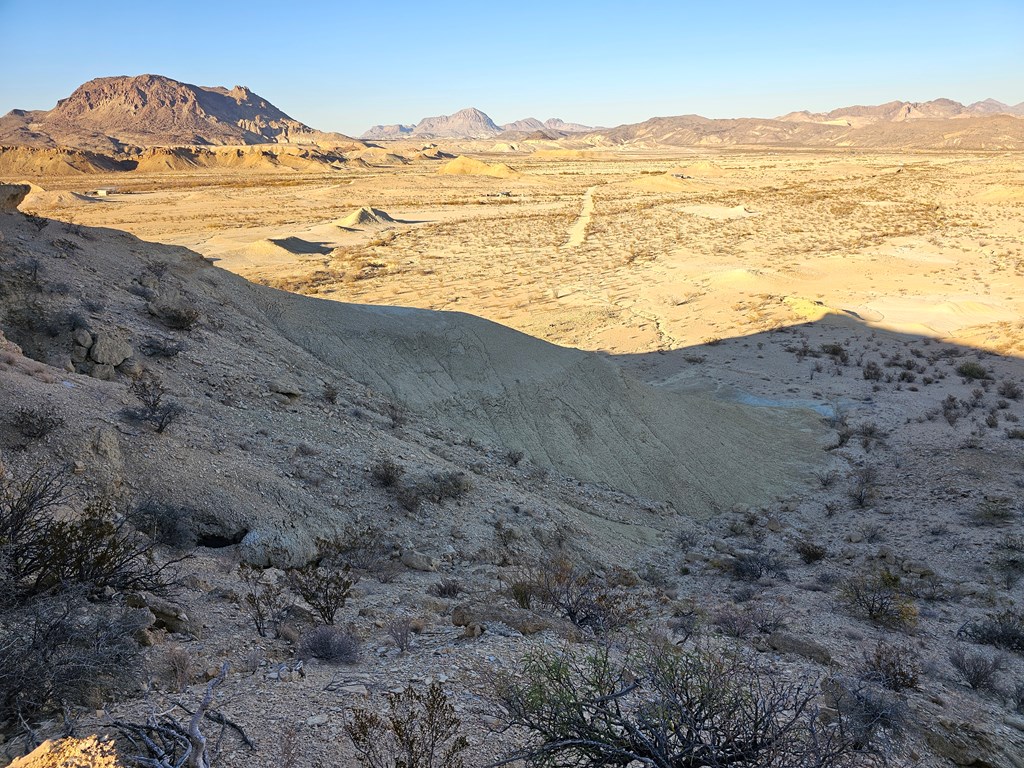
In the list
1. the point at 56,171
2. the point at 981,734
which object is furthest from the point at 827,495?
the point at 56,171

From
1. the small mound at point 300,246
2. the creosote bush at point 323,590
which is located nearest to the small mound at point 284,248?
the small mound at point 300,246

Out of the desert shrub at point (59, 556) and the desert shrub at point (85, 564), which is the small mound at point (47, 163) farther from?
the desert shrub at point (85, 564)

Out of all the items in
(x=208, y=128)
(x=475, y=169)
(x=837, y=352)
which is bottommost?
(x=837, y=352)

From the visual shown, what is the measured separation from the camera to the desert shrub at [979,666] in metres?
5.43

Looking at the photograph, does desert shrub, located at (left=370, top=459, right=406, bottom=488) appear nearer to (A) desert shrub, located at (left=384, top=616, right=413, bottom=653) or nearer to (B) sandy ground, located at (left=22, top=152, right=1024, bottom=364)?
(A) desert shrub, located at (left=384, top=616, right=413, bottom=653)

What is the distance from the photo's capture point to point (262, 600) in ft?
17.5

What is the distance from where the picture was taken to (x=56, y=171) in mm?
80938

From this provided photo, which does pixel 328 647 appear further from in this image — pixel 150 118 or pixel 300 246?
pixel 150 118

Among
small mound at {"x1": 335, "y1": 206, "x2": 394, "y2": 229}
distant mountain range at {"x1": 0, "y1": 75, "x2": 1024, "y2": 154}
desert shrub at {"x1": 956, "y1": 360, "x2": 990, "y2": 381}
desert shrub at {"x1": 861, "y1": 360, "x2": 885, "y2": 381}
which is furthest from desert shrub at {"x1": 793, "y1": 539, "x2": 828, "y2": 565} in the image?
distant mountain range at {"x1": 0, "y1": 75, "x2": 1024, "y2": 154}

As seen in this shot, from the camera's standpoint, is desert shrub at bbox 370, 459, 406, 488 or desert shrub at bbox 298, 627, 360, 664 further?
desert shrub at bbox 370, 459, 406, 488

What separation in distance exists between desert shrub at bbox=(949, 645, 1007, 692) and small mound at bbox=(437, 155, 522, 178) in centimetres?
8496

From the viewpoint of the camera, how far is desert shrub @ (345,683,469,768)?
3158mm

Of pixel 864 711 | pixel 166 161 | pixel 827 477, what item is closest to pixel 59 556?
pixel 864 711

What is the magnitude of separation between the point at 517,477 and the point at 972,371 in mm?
14497
